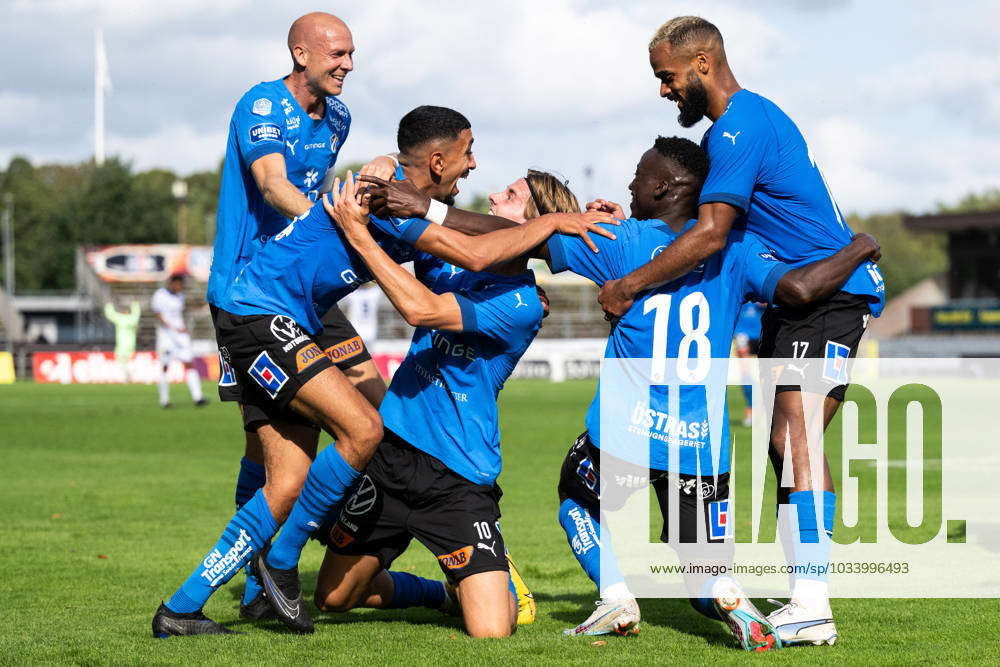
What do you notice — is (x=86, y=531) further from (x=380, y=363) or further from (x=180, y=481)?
(x=380, y=363)

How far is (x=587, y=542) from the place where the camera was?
215 inches

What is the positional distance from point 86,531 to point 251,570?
353 cm

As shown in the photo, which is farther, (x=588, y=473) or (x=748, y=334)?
(x=748, y=334)

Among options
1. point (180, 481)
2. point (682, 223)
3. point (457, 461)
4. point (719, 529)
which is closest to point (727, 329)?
point (682, 223)

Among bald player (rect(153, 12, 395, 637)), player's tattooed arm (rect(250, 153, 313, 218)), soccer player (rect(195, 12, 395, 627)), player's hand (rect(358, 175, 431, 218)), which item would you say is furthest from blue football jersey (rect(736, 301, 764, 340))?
player's hand (rect(358, 175, 431, 218))

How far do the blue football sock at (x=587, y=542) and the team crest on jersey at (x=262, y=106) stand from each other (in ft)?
8.36

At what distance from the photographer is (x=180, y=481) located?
12.1 meters

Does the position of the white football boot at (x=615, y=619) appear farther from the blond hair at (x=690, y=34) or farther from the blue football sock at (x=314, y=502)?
the blond hair at (x=690, y=34)

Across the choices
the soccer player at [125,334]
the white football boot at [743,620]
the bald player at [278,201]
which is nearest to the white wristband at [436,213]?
the bald player at [278,201]

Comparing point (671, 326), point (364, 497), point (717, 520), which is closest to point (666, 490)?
point (717, 520)

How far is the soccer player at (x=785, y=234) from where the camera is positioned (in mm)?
5242

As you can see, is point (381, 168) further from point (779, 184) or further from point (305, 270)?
point (779, 184)

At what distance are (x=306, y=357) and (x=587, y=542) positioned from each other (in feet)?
5.01

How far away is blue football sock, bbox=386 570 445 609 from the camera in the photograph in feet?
20.1
